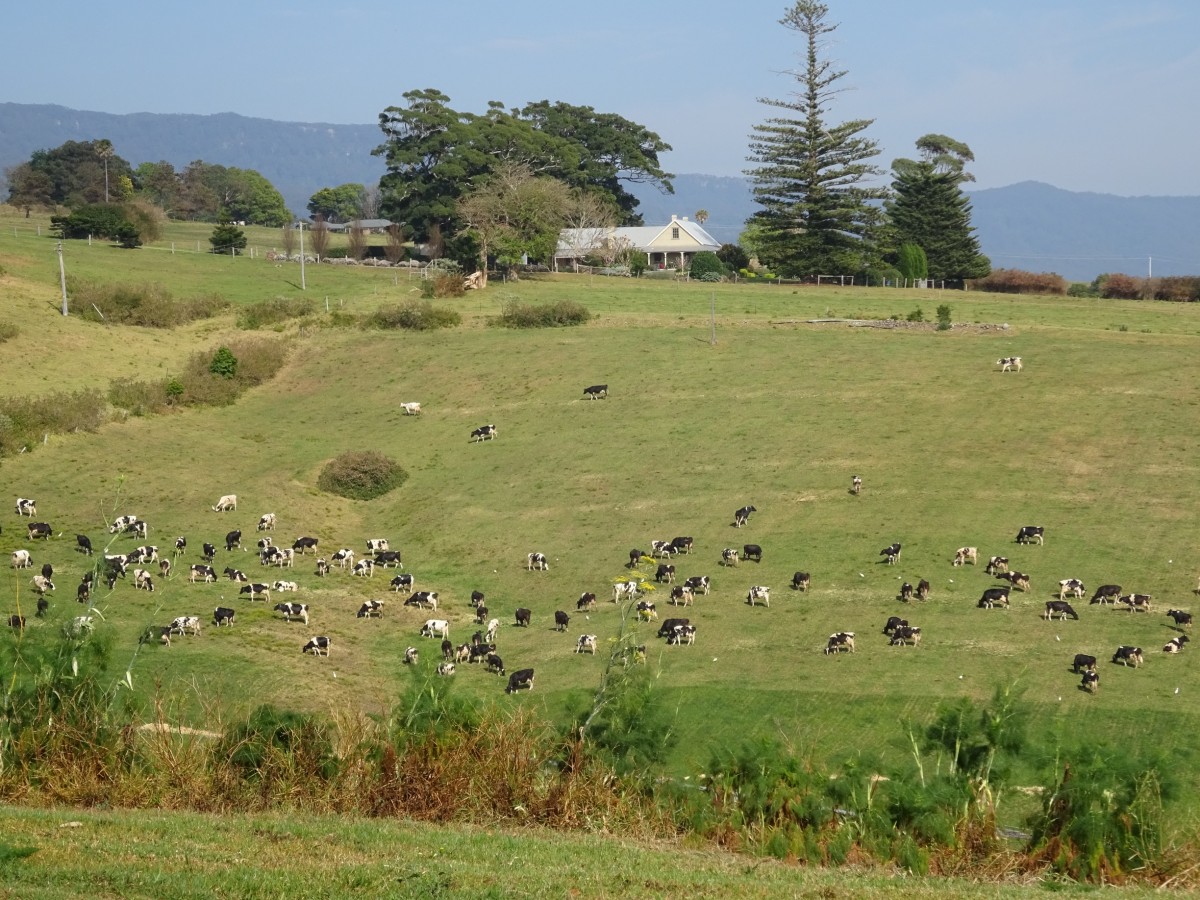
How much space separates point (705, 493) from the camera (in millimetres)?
50281

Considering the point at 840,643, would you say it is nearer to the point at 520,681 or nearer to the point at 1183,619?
the point at 520,681

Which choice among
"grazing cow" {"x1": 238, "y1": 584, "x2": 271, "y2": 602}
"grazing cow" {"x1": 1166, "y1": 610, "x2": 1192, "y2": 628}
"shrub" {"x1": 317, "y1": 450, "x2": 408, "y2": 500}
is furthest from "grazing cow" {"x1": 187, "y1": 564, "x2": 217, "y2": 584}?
"grazing cow" {"x1": 1166, "y1": 610, "x2": 1192, "y2": 628}

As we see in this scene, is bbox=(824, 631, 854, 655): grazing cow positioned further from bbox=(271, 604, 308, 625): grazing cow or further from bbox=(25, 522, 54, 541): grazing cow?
bbox=(25, 522, 54, 541): grazing cow

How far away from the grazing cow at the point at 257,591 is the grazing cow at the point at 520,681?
11.7 metres

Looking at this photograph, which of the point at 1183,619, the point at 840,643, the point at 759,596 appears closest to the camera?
the point at 840,643

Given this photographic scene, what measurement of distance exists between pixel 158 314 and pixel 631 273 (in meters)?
48.0

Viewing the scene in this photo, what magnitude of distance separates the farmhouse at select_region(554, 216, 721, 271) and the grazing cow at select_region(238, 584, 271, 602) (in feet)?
275

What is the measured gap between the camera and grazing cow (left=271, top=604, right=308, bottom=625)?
39.5 m

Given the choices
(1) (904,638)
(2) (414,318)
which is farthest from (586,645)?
(2) (414,318)

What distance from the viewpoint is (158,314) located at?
8181 centimetres

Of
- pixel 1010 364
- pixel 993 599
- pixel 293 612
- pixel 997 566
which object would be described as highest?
pixel 1010 364

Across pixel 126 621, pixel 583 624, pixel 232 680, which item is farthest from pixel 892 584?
pixel 126 621

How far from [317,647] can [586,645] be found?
23.9 ft

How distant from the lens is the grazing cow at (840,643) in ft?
113
